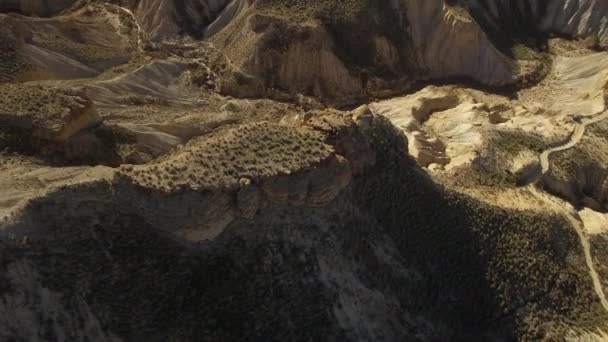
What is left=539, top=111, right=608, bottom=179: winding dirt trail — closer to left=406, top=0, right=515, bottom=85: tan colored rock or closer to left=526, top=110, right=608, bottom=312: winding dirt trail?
left=526, top=110, right=608, bottom=312: winding dirt trail

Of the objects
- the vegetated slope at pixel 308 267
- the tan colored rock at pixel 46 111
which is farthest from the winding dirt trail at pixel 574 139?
the tan colored rock at pixel 46 111

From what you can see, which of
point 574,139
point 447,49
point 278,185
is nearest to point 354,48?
point 447,49

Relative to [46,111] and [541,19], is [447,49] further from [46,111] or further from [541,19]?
[46,111]

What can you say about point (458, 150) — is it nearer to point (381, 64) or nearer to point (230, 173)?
point (381, 64)

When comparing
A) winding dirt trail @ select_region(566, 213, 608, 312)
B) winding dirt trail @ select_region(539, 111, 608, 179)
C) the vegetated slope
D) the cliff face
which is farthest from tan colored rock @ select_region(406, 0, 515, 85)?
the cliff face

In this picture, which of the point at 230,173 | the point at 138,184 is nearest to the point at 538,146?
the point at 230,173

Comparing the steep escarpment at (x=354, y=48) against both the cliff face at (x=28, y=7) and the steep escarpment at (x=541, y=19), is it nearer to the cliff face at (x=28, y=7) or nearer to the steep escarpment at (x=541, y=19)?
the steep escarpment at (x=541, y=19)
